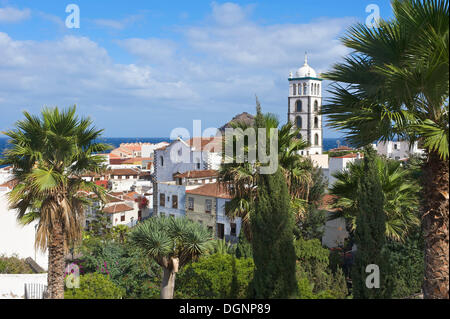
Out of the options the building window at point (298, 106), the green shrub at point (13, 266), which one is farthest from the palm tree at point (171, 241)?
the building window at point (298, 106)

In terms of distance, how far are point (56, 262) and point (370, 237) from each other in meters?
7.50

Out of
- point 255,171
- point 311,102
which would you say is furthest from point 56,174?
point 311,102

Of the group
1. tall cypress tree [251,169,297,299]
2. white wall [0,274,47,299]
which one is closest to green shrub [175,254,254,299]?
tall cypress tree [251,169,297,299]

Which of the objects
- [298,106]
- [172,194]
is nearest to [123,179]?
[172,194]

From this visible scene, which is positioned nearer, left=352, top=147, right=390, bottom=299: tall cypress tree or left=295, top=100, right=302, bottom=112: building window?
left=352, top=147, right=390, bottom=299: tall cypress tree

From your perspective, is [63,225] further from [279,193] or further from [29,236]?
[29,236]

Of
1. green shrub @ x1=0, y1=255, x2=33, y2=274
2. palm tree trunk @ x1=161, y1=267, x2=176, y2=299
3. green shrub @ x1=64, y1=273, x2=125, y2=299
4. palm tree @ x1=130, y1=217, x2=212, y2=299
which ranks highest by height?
palm tree @ x1=130, y1=217, x2=212, y2=299

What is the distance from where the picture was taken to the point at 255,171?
12625mm

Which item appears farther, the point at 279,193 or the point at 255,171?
the point at 255,171

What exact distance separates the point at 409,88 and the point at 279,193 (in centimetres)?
331

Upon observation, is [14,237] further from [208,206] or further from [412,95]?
[412,95]

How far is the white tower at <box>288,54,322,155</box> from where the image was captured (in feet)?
298

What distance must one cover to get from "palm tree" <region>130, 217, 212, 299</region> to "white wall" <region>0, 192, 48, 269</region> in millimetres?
13791

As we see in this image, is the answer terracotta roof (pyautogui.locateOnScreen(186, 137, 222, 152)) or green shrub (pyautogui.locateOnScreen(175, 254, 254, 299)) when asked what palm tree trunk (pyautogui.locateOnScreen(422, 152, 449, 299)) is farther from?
terracotta roof (pyautogui.locateOnScreen(186, 137, 222, 152))
